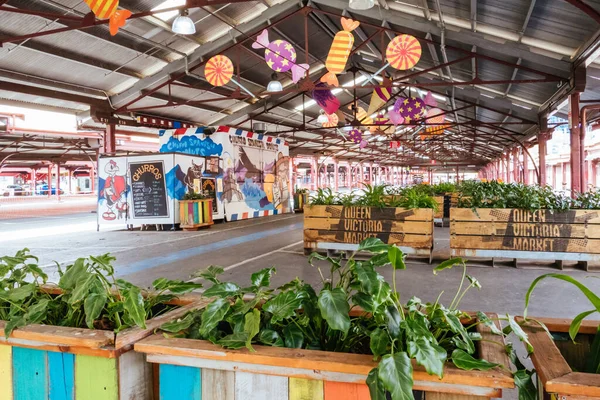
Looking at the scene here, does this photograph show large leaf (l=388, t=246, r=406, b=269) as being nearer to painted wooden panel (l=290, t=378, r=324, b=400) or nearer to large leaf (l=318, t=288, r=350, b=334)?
large leaf (l=318, t=288, r=350, b=334)

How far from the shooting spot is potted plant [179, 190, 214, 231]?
1102 cm

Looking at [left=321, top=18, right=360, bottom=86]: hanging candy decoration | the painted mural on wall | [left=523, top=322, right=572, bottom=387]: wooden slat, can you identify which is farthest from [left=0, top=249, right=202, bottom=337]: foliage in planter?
the painted mural on wall

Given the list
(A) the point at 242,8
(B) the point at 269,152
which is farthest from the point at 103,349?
(B) the point at 269,152

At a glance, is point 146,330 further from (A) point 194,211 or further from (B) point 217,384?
(A) point 194,211

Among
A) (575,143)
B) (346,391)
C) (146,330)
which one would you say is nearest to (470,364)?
(346,391)

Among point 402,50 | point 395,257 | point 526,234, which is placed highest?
point 402,50

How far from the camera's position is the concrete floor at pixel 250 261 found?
14.2 ft

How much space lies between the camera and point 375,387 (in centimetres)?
103

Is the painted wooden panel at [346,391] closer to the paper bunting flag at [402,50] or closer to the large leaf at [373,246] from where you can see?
the large leaf at [373,246]

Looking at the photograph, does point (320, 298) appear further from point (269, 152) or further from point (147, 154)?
point (269, 152)

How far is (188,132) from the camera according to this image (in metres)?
13.6

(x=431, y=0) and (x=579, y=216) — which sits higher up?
(x=431, y=0)

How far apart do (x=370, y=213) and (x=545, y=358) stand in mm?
5479

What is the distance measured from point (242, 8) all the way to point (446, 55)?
5882 mm
